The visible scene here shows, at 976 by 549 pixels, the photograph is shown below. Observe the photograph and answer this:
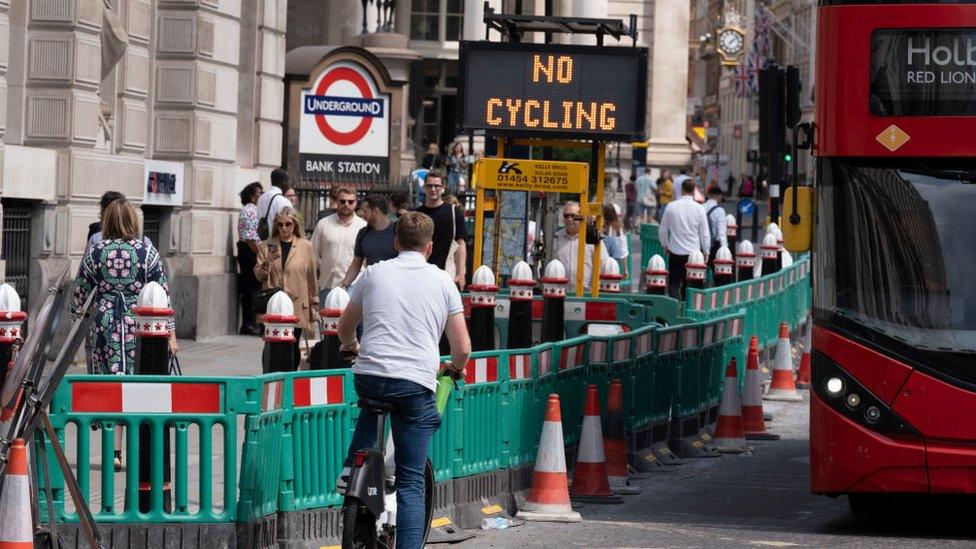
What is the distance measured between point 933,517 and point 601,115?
7.89 meters

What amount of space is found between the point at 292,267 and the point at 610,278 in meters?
7.48

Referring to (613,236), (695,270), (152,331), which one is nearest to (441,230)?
(695,270)

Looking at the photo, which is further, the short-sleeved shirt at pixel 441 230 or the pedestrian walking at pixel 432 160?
the pedestrian walking at pixel 432 160

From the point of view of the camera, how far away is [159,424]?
9422 mm

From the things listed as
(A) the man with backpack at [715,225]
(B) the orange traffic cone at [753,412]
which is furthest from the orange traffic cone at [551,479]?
(A) the man with backpack at [715,225]

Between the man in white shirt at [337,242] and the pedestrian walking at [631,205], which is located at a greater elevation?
the pedestrian walking at [631,205]

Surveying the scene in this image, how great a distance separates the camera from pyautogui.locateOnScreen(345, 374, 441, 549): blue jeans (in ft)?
30.2

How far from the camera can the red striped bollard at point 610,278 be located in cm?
2275

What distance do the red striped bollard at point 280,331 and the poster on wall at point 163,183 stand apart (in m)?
9.92

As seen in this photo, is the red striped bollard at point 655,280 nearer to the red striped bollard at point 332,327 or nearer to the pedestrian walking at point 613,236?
the pedestrian walking at point 613,236

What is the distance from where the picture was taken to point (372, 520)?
30.0ft

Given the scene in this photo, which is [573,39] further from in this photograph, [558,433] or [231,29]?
[558,433]

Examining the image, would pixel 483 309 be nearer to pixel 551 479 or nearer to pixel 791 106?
pixel 791 106

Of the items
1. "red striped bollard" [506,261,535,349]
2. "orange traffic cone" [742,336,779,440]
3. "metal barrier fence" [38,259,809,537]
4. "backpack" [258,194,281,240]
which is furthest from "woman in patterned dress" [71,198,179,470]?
"backpack" [258,194,281,240]
